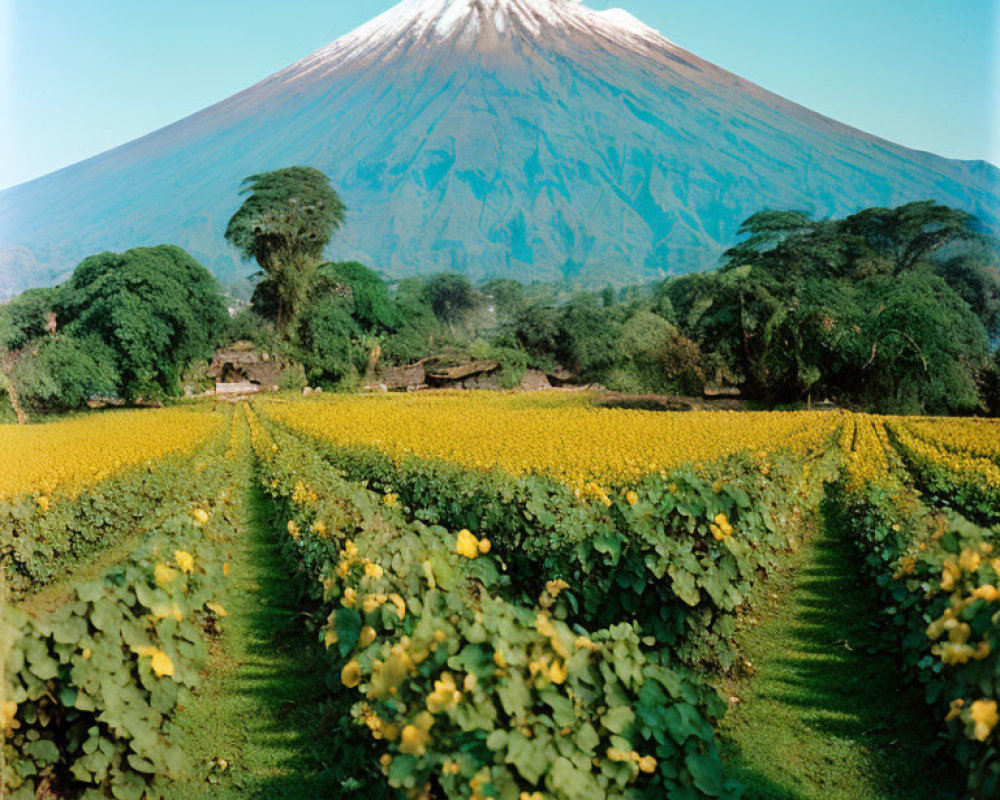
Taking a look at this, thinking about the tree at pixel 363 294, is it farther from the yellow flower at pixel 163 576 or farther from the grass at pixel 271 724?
the yellow flower at pixel 163 576

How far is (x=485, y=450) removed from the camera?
995cm

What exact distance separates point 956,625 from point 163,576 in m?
3.49

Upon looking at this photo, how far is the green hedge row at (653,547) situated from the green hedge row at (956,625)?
39.3 inches

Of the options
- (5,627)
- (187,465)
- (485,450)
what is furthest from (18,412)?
(5,627)

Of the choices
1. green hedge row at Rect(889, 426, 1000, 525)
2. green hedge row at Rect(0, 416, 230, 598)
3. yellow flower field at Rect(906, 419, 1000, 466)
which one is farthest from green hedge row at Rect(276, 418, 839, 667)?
yellow flower field at Rect(906, 419, 1000, 466)

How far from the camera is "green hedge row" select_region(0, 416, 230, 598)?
7.08 metres

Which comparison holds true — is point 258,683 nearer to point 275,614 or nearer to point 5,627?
point 275,614

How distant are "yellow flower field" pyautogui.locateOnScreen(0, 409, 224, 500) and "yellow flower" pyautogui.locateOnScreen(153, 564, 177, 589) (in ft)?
17.4

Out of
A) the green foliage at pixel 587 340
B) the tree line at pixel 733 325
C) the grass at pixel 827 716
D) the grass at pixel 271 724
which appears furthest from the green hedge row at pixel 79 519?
the green foliage at pixel 587 340

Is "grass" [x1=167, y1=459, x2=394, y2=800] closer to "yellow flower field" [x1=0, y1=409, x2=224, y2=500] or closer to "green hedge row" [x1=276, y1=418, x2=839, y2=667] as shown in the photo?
"green hedge row" [x1=276, y1=418, x2=839, y2=667]

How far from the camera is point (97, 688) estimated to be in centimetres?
301

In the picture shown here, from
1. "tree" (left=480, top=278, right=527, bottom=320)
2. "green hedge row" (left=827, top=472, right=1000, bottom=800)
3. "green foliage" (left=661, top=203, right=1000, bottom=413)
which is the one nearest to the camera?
"green hedge row" (left=827, top=472, right=1000, bottom=800)

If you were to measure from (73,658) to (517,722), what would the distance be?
7.02 ft

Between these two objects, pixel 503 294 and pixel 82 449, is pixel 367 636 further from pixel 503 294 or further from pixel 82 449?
pixel 503 294
